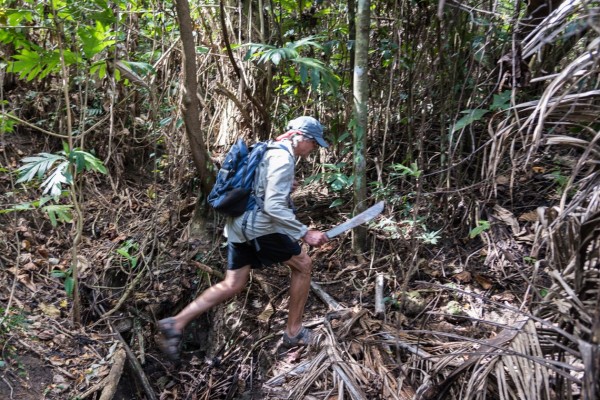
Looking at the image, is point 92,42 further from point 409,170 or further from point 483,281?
point 483,281

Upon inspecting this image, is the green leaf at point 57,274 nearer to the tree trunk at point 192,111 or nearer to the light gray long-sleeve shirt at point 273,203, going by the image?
the tree trunk at point 192,111

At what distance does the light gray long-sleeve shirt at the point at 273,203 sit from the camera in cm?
350

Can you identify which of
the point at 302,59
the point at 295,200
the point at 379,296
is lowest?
the point at 379,296

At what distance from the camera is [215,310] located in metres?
4.62

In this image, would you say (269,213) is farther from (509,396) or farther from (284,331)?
(509,396)

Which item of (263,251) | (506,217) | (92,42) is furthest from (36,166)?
(506,217)

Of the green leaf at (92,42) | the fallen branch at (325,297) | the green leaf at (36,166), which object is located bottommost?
the fallen branch at (325,297)

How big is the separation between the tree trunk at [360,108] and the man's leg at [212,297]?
1.28 meters

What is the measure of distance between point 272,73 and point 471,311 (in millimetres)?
3111

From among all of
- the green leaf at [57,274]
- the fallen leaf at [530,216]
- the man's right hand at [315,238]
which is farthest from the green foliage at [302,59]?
the green leaf at [57,274]

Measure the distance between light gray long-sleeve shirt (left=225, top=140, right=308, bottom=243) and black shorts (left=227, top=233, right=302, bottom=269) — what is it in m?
0.06

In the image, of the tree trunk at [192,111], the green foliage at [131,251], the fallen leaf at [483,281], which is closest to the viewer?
the tree trunk at [192,111]

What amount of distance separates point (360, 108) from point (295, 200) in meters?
1.41

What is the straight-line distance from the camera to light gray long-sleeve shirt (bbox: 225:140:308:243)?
3.50m
